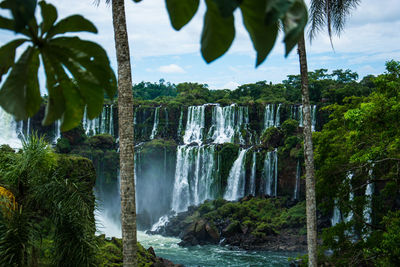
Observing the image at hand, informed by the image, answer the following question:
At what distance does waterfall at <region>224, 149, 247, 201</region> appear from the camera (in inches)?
962

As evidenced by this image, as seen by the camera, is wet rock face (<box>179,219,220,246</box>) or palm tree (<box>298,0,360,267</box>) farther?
wet rock face (<box>179,219,220,246</box>)

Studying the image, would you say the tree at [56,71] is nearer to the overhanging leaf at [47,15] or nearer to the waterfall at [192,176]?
the overhanging leaf at [47,15]

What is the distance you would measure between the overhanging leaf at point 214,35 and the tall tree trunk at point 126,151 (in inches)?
161

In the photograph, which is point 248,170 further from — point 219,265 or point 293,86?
point 293,86

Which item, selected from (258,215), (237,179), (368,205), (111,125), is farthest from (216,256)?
(111,125)

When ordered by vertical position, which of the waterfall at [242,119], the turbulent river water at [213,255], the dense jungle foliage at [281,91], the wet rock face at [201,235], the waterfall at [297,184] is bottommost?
the turbulent river water at [213,255]

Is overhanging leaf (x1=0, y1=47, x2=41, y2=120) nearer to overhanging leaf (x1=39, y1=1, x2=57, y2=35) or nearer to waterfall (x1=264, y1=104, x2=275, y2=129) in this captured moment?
overhanging leaf (x1=39, y1=1, x2=57, y2=35)

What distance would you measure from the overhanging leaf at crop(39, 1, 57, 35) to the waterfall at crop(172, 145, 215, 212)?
2452 cm

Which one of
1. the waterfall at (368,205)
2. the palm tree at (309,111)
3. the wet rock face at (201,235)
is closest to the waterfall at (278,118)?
the wet rock face at (201,235)

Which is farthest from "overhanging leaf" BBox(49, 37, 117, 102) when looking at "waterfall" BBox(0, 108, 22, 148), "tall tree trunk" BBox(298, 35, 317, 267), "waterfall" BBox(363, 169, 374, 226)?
"waterfall" BBox(0, 108, 22, 148)

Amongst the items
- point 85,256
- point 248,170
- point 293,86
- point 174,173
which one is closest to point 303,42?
point 85,256

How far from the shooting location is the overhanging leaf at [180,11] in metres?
0.53

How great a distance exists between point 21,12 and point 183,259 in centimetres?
1684

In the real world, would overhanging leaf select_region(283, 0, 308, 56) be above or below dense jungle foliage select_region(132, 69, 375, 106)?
below
